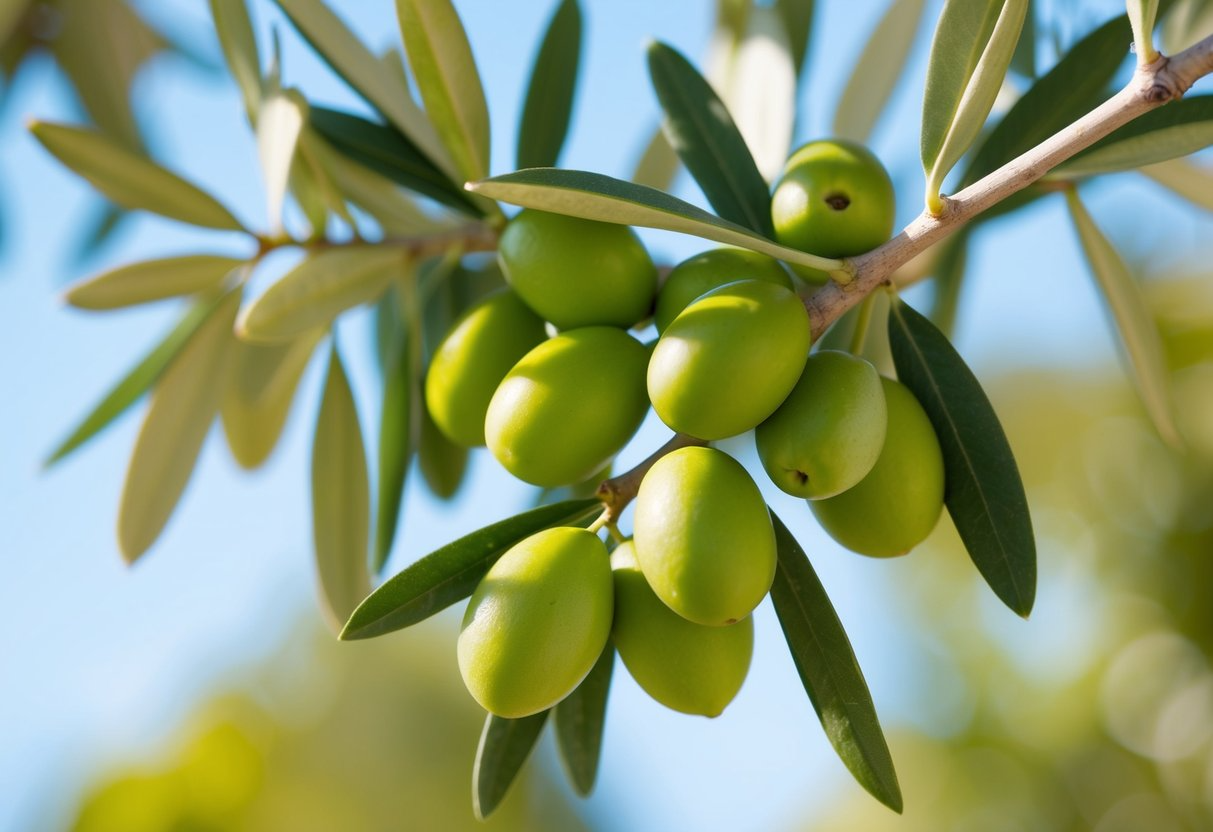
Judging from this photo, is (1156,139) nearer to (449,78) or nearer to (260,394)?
(449,78)

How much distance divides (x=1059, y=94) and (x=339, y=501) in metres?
0.93

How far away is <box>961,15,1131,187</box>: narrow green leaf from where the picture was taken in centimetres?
98

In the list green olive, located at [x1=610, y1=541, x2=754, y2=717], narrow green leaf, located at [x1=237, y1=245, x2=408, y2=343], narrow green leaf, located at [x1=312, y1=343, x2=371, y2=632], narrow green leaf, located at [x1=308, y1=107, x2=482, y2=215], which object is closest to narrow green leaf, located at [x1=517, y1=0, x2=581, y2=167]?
narrow green leaf, located at [x1=308, y1=107, x2=482, y2=215]

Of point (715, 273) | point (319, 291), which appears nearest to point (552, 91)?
point (319, 291)

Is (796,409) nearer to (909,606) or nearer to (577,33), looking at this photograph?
(577,33)

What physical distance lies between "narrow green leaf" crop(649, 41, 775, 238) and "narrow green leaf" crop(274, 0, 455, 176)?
278mm

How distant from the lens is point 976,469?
0.83 meters

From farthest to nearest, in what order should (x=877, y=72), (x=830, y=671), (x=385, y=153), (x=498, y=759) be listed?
(x=877, y=72) → (x=385, y=153) → (x=498, y=759) → (x=830, y=671)

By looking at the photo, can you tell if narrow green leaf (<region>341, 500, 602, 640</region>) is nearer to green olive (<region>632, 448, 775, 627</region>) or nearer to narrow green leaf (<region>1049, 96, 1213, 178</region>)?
green olive (<region>632, 448, 775, 627</region>)

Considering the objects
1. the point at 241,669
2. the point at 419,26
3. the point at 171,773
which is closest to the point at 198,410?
the point at 419,26

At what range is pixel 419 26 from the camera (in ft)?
3.17

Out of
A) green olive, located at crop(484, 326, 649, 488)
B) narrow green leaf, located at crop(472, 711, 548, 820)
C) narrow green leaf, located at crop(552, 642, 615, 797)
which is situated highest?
green olive, located at crop(484, 326, 649, 488)

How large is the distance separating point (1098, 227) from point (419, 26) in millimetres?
761

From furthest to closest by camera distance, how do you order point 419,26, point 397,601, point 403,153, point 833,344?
point 403,153 → point 833,344 → point 419,26 → point 397,601
